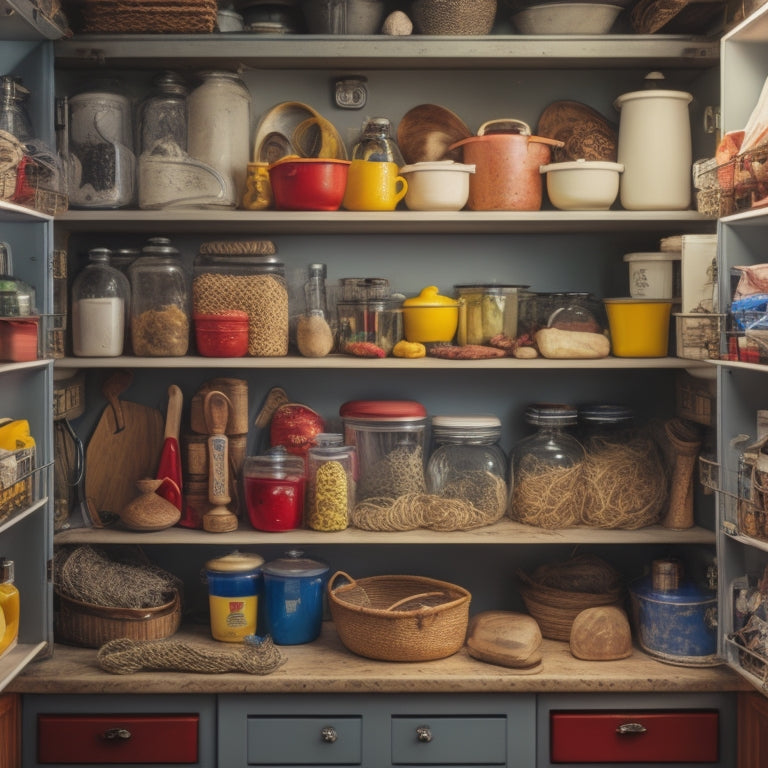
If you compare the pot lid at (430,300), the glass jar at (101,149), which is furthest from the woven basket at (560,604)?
the glass jar at (101,149)

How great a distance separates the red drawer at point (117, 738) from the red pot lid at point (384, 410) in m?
0.91

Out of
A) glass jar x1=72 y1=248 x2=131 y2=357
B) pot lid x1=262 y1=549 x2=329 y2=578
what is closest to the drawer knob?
pot lid x1=262 y1=549 x2=329 y2=578

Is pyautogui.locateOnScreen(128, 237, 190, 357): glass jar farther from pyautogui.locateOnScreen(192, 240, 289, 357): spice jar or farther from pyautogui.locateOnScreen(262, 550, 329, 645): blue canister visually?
pyautogui.locateOnScreen(262, 550, 329, 645): blue canister

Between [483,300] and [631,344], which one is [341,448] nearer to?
[483,300]

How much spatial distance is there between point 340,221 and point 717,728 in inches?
63.8

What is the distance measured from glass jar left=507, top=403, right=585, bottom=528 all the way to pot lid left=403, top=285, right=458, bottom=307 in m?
0.38

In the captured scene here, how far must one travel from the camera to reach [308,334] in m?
2.71

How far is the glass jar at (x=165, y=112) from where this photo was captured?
2756 millimetres

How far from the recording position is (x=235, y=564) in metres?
2.69

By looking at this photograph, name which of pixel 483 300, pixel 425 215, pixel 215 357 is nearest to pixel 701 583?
pixel 483 300

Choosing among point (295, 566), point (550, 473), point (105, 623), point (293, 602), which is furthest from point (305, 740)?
point (550, 473)

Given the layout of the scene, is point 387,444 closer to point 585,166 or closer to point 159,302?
point 159,302

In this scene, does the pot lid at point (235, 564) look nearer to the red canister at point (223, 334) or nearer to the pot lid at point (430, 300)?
the red canister at point (223, 334)

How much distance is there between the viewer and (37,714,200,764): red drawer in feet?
8.11
